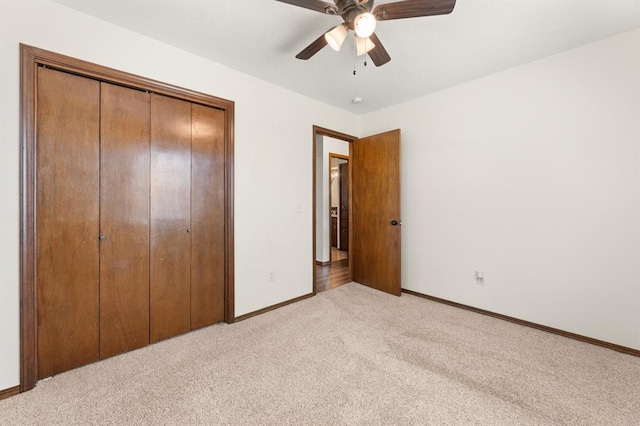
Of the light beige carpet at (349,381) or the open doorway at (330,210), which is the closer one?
the light beige carpet at (349,381)

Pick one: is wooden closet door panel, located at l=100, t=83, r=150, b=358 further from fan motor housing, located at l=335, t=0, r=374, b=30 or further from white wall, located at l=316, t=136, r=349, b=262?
white wall, located at l=316, t=136, r=349, b=262

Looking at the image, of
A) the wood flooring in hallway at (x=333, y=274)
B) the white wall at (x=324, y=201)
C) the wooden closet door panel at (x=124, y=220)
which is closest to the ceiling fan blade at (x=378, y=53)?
the wooden closet door panel at (x=124, y=220)

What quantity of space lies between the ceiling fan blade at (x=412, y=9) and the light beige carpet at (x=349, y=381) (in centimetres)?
227

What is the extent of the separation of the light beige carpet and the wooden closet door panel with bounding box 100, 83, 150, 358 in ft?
0.76

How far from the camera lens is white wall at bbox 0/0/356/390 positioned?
63.7 inches

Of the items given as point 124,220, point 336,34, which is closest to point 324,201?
point 124,220

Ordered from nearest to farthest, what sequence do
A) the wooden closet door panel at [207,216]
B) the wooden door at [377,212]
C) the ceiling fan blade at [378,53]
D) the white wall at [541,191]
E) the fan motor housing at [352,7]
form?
1. the fan motor housing at [352,7]
2. the ceiling fan blade at [378,53]
3. the white wall at [541,191]
4. the wooden closet door panel at [207,216]
5. the wooden door at [377,212]

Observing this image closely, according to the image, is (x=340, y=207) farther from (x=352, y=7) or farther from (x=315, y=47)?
(x=352, y=7)

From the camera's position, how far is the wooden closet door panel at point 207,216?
7.92 ft

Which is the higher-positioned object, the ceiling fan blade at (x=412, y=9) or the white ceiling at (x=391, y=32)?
the white ceiling at (x=391, y=32)

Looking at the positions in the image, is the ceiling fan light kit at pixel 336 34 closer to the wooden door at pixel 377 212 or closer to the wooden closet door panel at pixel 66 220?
the wooden closet door panel at pixel 66 220

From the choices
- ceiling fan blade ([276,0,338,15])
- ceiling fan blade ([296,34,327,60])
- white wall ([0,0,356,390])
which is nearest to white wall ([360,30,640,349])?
white wall ([0,0,356,390])

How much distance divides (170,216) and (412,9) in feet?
7.67

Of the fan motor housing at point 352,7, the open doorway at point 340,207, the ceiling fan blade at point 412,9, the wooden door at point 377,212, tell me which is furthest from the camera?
the open doorway at point 340,207
